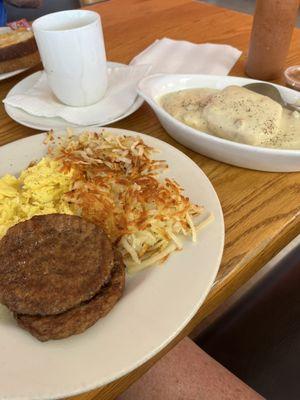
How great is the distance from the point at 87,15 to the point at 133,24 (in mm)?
746

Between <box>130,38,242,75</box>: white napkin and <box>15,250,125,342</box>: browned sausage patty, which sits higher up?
<box>130,38,242,75</box>: white napkin

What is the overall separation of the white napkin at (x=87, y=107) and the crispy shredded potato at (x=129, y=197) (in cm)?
19

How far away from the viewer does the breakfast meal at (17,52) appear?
1.37m

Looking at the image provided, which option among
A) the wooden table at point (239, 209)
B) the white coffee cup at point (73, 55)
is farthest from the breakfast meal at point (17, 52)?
the white coffee cup at point (73, 55)

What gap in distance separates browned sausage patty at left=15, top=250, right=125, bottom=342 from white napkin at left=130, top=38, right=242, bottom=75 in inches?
41.0

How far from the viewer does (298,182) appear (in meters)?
0.93

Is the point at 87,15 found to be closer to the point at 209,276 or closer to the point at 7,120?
the point at 7,120

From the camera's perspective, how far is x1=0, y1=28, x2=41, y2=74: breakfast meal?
1373mm

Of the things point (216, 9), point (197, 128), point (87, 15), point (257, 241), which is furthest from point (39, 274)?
point (216, 9)

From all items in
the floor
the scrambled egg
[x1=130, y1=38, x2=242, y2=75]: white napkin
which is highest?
[x1=130, y1=38, x2=242, y2=75]: white napkin

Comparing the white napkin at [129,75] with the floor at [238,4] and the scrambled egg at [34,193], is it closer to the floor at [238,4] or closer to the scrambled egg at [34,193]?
the scrambled egg at [34,193]

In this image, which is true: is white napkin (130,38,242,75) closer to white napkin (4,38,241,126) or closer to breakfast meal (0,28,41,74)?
white napkin (4,38,241,126)

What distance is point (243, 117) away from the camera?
0.95 metres

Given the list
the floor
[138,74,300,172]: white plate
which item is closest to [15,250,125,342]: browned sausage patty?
[138,74,300,172]: white plate
